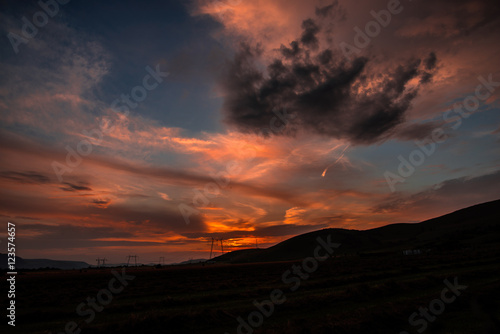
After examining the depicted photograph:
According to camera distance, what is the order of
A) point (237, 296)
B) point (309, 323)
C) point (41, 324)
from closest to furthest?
point (309, 323) → point (41, 324) → point (237, 296)

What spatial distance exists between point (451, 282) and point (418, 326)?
16.8 meters

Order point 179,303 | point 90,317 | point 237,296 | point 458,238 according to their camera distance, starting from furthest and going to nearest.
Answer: point 458,238 → point 237,296 → point 179,303 → point 90,317

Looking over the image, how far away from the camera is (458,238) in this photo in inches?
5620

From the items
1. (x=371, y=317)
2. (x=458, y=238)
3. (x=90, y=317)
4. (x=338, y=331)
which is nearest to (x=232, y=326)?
(x=338, y=331)

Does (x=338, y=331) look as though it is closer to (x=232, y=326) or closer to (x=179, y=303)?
(x=232, y=326)

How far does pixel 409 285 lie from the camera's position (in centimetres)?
2605

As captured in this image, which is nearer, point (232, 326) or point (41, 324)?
point (232, 326)

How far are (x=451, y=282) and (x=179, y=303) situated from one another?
26.4 meters

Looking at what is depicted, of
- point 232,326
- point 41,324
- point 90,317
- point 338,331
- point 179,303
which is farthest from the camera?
point 179,303

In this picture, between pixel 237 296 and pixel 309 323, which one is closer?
pixel 309 323

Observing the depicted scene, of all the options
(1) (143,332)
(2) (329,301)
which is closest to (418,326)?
(2) (329,301)

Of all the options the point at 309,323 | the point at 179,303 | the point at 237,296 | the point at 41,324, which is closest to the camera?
the point at 309,323

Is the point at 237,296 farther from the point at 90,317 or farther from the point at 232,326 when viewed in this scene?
the point at 90,317

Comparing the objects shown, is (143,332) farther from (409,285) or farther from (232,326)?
(409,285)
